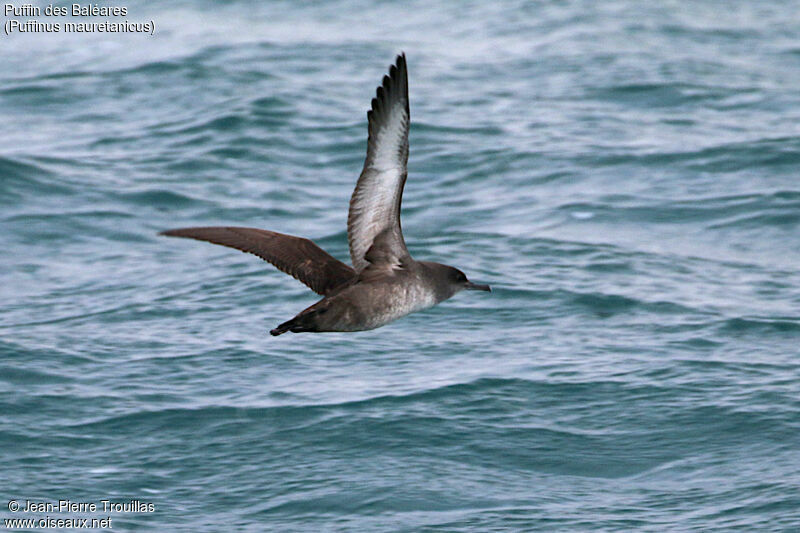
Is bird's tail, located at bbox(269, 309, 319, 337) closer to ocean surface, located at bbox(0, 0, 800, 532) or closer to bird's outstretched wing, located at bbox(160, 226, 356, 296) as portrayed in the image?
bird's outstretched wing, located at bbox(160, 226, 356, 296)

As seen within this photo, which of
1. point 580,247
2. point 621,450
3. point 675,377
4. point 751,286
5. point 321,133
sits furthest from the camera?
point 321,133

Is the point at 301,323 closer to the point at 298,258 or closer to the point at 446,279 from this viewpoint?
the point at 298,258

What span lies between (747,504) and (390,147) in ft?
11.4

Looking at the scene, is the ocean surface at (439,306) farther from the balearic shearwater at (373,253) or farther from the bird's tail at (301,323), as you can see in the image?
the bird's tail at (301,323)

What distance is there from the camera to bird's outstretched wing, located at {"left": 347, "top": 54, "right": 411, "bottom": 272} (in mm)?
7508

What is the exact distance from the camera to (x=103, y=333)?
11.4 metres

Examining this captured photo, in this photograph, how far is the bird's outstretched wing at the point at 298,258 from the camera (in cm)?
799

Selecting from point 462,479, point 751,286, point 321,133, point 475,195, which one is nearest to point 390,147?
point 462,479

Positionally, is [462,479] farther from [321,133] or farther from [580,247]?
[321,133]

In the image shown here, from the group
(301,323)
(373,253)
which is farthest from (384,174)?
(301,323)

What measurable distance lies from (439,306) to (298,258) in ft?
12.8

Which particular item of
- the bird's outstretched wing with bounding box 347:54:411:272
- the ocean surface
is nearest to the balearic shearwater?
the bird's outstretched wing with bounding box 347:54:411:272

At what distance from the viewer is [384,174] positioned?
7734mm

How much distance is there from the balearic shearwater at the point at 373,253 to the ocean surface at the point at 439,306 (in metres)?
1.78
